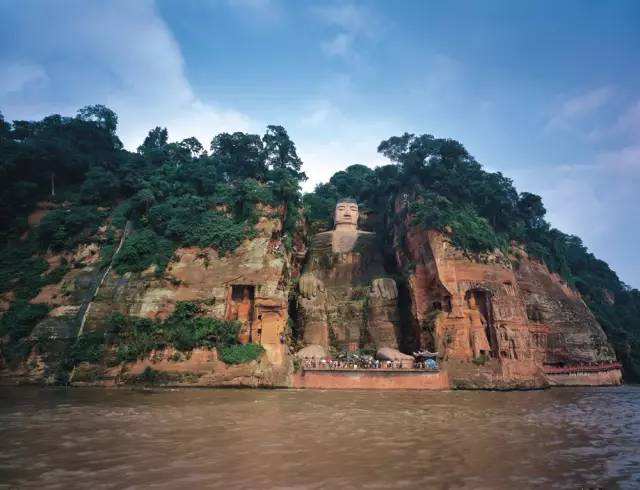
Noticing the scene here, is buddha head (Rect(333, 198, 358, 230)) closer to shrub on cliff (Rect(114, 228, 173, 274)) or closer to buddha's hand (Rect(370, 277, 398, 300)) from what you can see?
buddha's hand (Rect(370, 277, 398, 300))

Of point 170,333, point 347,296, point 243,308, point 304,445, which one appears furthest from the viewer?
point 347,296

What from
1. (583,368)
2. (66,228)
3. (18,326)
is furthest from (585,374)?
(66,228)

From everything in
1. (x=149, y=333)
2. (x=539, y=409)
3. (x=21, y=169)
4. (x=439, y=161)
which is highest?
(x=439, y=161)

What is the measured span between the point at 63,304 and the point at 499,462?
85.5 feet

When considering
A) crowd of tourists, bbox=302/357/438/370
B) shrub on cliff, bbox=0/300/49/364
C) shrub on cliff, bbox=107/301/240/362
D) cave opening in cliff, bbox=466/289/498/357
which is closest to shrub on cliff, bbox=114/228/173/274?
shrub on cliff, bbox=107/301/240/362

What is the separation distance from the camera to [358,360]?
2714cm

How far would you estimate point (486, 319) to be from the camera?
28906 millimetres

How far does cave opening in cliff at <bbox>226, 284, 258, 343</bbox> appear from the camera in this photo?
25.2m

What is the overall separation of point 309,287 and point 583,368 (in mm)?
22207

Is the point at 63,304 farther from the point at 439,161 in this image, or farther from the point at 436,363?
the point at 439,161

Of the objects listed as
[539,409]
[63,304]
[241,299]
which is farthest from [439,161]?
[63,304]

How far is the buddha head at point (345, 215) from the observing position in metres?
39.8

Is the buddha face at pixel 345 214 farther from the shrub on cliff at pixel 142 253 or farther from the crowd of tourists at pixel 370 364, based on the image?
the shrub on cliff at pixel 142 253

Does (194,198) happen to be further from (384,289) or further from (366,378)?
(366,378)
